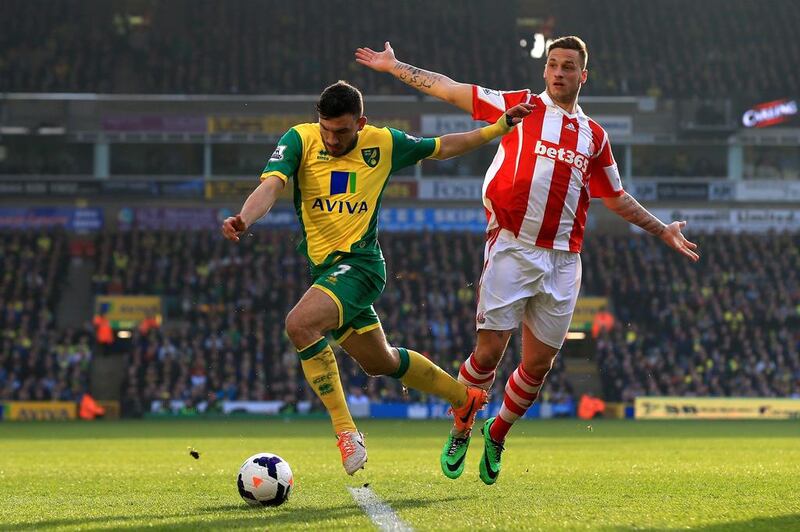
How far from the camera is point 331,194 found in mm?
7582

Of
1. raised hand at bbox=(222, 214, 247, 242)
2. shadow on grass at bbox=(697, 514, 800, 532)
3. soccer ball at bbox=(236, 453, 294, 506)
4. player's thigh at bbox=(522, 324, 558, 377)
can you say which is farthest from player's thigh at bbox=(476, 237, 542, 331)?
shadow on grass at bbox=(697, 514, 800, 532)

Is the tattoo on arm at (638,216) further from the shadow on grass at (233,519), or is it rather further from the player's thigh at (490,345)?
the shadow on grass at (233,519)

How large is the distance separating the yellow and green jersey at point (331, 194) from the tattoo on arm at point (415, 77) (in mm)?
800

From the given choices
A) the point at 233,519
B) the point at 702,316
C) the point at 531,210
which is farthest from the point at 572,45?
the point at 702,316

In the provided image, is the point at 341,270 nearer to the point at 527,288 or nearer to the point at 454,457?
the point at 527,288

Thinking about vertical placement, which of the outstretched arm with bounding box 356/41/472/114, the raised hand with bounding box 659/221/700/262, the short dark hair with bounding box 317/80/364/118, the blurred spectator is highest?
the outstretched arm with bounding box 356/41/472/114

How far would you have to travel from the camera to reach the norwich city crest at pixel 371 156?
304 inches

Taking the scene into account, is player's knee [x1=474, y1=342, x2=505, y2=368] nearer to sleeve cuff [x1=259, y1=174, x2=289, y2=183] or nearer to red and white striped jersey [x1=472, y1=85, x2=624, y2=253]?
red and white striped jersey [x1=472, y1=85, x2=624, y2=253]

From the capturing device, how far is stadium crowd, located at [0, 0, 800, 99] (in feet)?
136

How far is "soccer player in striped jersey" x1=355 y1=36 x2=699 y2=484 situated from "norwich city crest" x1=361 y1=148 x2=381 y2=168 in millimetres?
687

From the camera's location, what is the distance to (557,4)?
1766 inches

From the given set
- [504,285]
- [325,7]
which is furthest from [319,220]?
[325,7]

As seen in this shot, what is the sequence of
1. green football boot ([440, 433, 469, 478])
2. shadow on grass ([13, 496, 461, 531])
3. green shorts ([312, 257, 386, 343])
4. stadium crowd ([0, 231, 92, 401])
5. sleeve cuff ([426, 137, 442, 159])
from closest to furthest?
shadow on grass ([13, 496, 461, 531]) < green shorts ([312, 257, 386, 343]) < sleeve cuff ([426, 137, 442, 159]) < green football boot ([440, 433, 469, 478]) < stadium crowd ([0, 231, 92, 401])

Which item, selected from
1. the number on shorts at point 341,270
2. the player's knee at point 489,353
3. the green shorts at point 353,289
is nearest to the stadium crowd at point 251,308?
the player's knee at point 489,353
